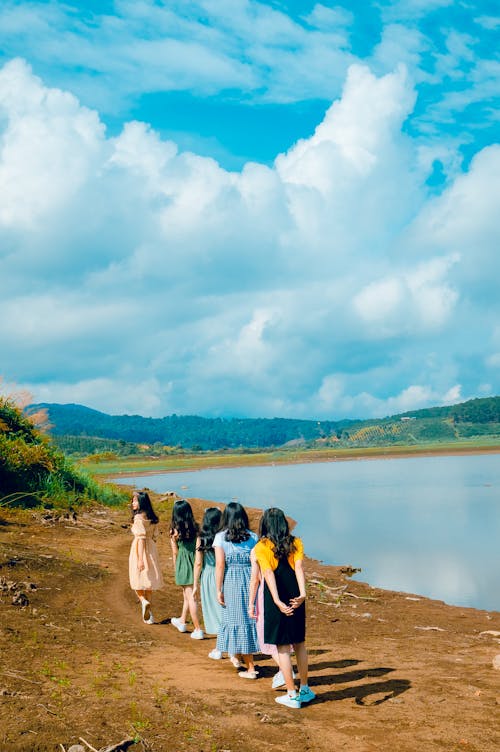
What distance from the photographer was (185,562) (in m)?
11.0

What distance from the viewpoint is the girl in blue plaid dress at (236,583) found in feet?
28.3

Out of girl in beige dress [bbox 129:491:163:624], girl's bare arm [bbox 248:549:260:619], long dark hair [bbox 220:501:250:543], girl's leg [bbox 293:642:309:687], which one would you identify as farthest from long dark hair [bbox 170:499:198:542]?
girl's leg [bbox 293:642:309:687]

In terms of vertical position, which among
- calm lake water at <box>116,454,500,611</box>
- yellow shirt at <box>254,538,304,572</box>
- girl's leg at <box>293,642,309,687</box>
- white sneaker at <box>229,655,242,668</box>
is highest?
yellow shirt at <box>254,538,304,572</box>

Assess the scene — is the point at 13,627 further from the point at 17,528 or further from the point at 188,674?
the point at 17,528

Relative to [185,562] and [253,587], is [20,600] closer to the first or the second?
[185,562]

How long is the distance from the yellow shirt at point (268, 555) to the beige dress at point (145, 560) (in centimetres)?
446

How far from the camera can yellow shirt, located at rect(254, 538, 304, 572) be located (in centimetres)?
749

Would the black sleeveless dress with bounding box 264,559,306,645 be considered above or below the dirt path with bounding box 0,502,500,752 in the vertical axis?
above

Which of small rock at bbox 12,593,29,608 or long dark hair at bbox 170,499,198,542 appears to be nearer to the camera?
long dark hair at bbox 170,499,198,542

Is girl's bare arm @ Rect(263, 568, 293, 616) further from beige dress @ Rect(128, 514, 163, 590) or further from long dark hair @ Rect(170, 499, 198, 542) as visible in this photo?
beige dress @ Rect(128, 514, 163, 590)

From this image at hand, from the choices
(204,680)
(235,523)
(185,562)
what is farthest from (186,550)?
(204,680)

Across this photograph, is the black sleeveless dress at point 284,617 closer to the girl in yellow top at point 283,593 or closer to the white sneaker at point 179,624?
the girl in yellow top at point 283,593

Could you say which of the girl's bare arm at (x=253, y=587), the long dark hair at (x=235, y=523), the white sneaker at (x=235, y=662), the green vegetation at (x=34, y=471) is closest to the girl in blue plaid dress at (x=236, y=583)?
the long dark hair at (x=235, y=523)

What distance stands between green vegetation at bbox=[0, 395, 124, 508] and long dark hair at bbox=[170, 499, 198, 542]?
11.2m
